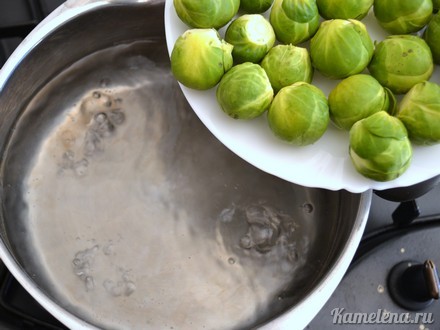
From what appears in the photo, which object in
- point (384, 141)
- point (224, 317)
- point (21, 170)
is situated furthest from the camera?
point (21, 170)

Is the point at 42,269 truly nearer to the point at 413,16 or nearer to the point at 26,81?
the point at 26,81

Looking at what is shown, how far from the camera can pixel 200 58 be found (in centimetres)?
81

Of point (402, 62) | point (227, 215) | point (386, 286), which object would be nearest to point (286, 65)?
point (402, 62)

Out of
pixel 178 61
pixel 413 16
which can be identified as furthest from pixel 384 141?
pixel 178 61

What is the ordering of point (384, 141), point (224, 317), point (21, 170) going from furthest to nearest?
1. point (21, 170)
2. point (224, 317)
3. point (384, 141)

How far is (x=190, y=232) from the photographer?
3.43 feet

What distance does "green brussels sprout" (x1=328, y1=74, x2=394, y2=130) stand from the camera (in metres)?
0.78

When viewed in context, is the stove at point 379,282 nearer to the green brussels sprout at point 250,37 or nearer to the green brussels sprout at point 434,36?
the green brussels sprout at point 434,36

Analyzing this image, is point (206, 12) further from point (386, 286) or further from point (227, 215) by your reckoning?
point (386, 286)

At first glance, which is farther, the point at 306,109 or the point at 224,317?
the point at 224,317

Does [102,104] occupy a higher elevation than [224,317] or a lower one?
higher

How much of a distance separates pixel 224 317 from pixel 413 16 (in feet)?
2.04

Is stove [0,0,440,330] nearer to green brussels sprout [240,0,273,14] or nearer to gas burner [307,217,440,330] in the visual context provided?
gas burner [307,217,440,330]

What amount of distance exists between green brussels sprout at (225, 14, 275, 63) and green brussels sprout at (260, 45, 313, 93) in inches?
0.7
